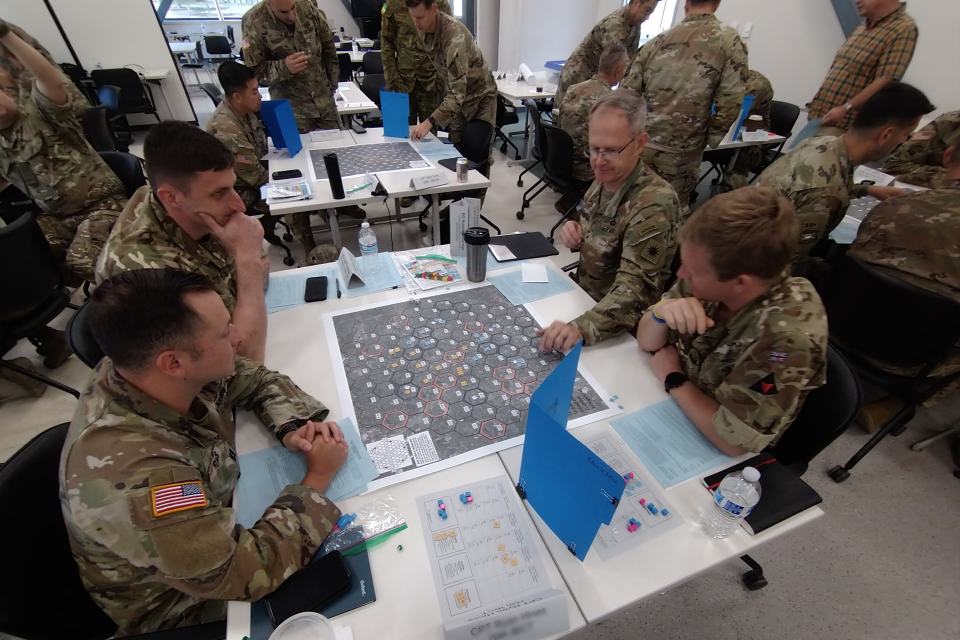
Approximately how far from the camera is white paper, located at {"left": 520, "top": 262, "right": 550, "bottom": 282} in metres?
1.63

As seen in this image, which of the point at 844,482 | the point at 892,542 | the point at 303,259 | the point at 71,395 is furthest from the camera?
the point at 303,259

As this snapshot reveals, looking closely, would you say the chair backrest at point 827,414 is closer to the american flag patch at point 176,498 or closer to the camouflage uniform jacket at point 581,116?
the american flag patch at point 176,498

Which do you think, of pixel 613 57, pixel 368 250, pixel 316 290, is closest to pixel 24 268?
pixel 316 290

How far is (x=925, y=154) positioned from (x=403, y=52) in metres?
3.83

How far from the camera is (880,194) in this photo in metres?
2.38

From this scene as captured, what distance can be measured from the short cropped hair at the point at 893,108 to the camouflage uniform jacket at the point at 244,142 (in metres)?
3.05

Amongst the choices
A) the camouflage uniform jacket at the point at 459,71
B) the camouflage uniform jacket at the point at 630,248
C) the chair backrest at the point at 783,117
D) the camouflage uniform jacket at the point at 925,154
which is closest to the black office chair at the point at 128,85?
the camouflage uniform jacket at the point at 459,71

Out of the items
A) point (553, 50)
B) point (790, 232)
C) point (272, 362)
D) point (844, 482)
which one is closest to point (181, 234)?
point (272, 362)

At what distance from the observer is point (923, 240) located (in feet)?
5.41

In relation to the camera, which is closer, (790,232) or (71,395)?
(790,232)

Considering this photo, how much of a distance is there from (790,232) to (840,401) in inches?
19.2

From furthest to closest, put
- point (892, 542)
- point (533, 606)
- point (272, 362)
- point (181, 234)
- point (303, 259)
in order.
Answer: point (303, 259), point (892, 542), point (181, 234), point (272, 362), point (533, 606)

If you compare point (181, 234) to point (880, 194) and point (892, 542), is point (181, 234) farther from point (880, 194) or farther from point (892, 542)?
point (880, 194)

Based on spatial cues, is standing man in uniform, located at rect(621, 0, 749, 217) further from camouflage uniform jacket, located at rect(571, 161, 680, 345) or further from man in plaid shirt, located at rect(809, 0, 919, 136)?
camouflage uniform jacket, located at rect(571, 161, 680, 345)
